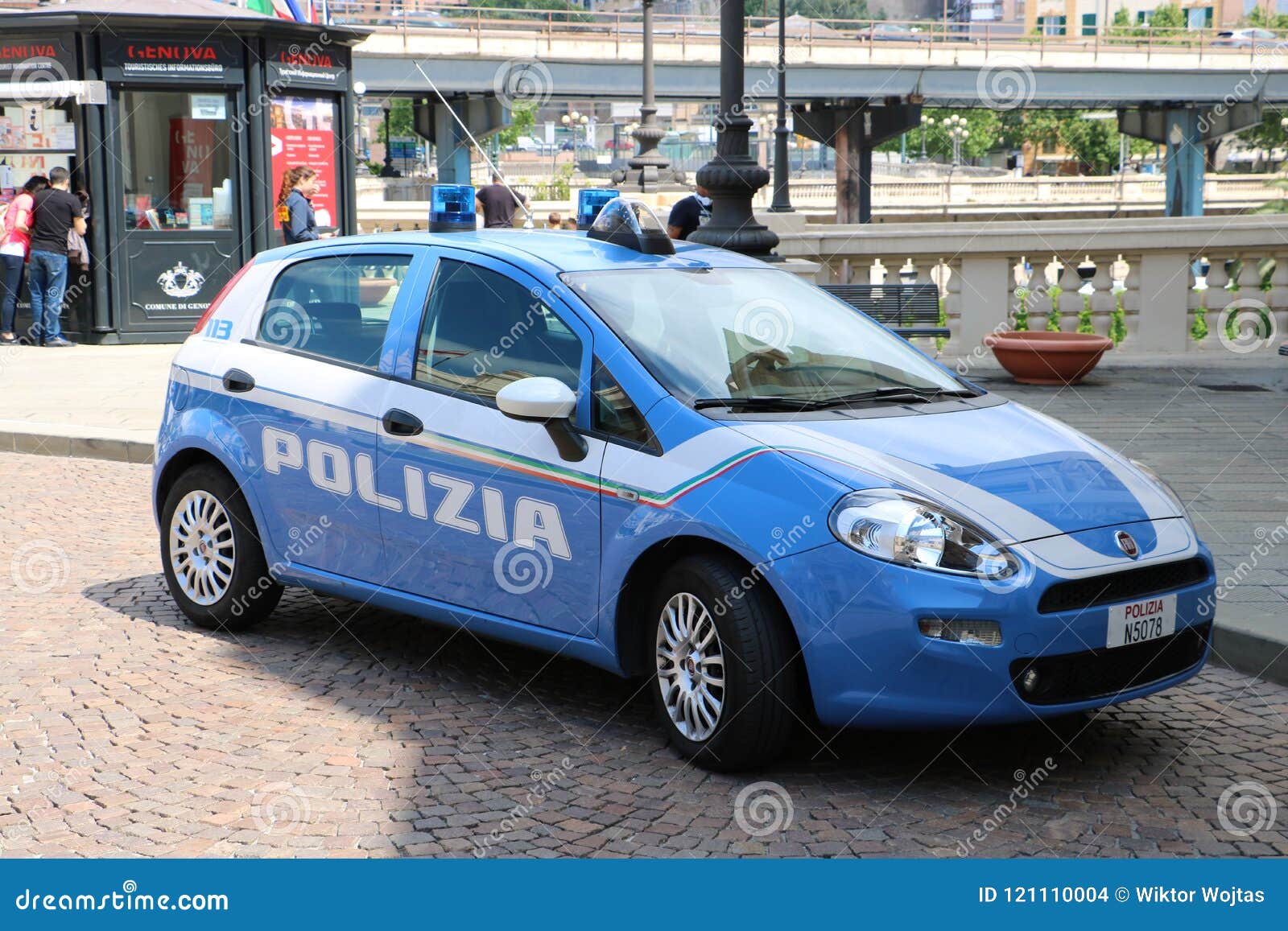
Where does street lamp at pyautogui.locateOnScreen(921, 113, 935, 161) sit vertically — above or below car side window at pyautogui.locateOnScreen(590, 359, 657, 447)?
above

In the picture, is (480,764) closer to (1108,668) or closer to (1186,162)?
(1108,668)

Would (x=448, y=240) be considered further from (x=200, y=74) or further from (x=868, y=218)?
(x=868, y=218)

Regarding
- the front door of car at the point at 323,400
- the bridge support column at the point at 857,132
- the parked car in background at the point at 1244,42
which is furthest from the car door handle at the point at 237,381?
the parked car in background at the point at 1244,42

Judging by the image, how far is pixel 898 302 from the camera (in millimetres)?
13805

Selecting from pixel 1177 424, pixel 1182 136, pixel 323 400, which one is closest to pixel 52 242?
pixel 1177 424

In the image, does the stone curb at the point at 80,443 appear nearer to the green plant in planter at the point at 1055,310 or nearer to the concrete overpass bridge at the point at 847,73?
the green plant in planter at the point at 1055,310

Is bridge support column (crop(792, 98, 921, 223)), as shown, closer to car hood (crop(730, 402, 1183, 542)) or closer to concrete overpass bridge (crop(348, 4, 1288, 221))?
concrete overpass bridge (crop(348, 4, 1288, 221))

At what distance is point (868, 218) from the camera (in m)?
64.0

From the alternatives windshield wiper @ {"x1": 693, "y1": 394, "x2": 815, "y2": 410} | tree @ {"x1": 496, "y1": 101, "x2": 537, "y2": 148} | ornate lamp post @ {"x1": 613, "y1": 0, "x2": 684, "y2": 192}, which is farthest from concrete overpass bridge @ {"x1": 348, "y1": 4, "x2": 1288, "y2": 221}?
windshield wiper @ {"x1": 693, "y1": 394, "x2": 815, "y2": 410}

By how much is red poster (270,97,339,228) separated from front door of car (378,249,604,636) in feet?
41.0

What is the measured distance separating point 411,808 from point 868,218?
201 feet

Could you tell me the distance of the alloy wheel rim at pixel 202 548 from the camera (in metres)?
6.32

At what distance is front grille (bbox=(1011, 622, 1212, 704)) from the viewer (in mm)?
4383

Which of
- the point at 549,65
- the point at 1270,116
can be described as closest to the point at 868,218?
the point at 549,65
